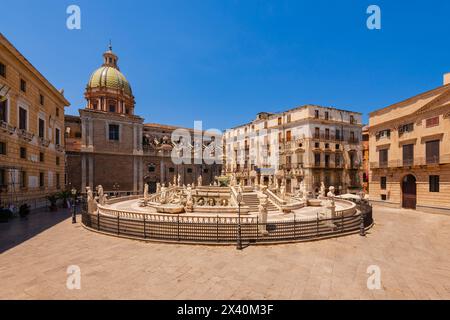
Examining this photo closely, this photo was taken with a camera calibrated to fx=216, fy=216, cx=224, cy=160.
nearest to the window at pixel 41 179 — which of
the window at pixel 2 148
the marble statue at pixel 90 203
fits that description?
the window at pixel 2 148

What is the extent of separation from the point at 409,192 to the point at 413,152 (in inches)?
164

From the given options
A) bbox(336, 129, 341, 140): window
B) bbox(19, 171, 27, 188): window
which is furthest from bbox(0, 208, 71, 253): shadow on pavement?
bbox(336, 129, 341, 140): window

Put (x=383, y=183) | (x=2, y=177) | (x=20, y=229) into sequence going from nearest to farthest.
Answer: (x=20, y=229)
(x=2, y=177)
(x=383, y=183)

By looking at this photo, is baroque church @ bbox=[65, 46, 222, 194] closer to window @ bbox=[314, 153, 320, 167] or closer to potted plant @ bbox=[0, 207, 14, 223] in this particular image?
potted plant @ bbox=[0, 207, 14, 223]

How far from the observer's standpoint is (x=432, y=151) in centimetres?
1959

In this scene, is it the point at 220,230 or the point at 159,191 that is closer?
the point at 220,230

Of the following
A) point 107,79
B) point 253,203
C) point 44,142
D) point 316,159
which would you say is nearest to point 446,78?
point 316,159

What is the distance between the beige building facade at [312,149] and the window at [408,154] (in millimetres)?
13041

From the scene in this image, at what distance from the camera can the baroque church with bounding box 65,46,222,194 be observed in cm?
3338

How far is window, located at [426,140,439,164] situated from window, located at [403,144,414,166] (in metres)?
1.44

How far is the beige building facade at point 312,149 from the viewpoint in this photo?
1371 inches

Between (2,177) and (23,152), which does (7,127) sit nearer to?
(23,152)

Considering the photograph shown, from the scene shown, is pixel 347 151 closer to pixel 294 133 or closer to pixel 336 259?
pixel 294 133
